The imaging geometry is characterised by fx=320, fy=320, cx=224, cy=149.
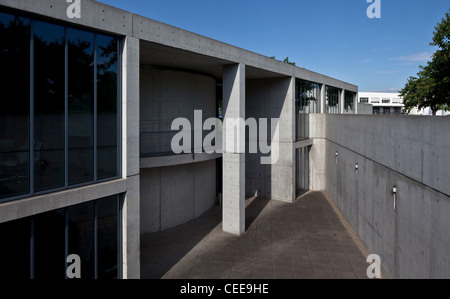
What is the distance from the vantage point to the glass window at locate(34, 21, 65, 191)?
6703mm

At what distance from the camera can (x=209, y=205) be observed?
17.5 m

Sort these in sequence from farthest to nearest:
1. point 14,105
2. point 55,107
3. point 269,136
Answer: point 269,136
point 55,107
point 14,105

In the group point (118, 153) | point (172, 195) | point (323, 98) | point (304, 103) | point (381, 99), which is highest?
point (381, 99)

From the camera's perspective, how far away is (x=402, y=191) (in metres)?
8.45

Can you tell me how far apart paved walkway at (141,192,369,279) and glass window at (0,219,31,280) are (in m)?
4.17

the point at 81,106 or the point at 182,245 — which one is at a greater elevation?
the point at 81,106

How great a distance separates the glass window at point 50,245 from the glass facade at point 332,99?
70.7 feet

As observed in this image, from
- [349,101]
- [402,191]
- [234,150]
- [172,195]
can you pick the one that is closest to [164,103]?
[234,150]

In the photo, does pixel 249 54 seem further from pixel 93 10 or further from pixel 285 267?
pixel 285 267

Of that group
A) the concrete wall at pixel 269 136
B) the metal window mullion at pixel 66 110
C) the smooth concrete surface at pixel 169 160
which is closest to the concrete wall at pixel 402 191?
the concrete wall at pixel 269 136

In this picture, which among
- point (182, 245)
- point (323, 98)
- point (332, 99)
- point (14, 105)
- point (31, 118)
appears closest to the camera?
point (14, 105)

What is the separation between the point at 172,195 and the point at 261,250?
485 cm

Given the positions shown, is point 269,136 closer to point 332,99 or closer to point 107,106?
point 332,99

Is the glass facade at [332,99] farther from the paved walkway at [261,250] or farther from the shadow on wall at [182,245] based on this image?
the shadow on wall at [182,245]
